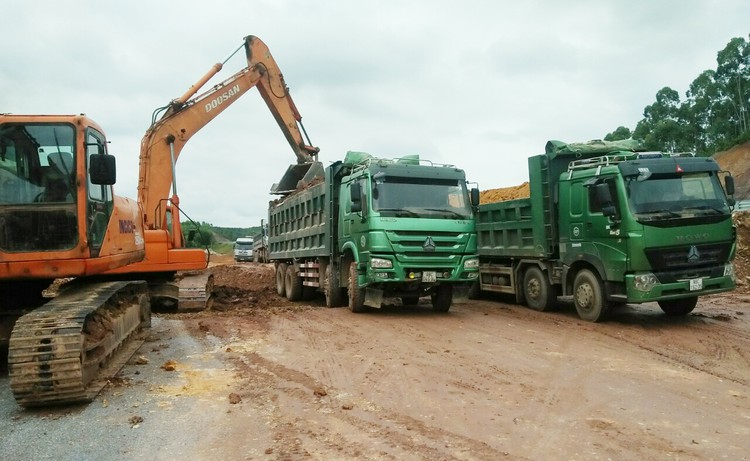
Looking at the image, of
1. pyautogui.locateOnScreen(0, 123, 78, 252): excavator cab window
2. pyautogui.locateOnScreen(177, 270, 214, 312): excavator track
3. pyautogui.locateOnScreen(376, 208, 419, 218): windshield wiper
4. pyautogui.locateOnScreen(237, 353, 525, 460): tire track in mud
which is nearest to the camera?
pyautogui.locateOnScreen(237, 353, 525, 460): tire track in mud

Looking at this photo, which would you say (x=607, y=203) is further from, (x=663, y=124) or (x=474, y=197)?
(x=663, y=124)

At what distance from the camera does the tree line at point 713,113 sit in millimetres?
50850

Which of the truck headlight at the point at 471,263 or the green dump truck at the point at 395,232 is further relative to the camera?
the truck headlight at the point at 471,263

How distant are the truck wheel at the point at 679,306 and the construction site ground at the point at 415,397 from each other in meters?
0.48

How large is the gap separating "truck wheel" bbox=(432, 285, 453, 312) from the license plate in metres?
4.14

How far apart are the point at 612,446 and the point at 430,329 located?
549 centimetres

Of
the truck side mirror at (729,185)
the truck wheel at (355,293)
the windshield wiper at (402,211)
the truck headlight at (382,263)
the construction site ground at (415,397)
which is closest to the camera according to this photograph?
the construction site ground at (415,397)

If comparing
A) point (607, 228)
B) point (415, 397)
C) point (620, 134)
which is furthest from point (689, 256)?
point (620, 134)

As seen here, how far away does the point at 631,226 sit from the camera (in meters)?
9.55

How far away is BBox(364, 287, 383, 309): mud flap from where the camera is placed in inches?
450

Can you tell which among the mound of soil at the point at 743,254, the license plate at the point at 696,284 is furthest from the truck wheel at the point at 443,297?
the mound of soil at the point at 743,254

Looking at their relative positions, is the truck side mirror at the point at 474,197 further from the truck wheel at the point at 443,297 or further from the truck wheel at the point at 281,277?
the truck wheel at the point at 281,277

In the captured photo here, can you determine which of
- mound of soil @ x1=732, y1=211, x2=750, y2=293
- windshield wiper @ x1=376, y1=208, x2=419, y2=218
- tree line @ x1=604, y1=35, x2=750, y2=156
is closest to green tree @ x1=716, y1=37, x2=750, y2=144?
tree line @ x1=604, y1=35, x2=750, y2=156

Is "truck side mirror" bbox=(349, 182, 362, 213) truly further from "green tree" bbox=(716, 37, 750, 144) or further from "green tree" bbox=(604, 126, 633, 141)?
"green tree" bbox=(604, 126, 633, 141)
